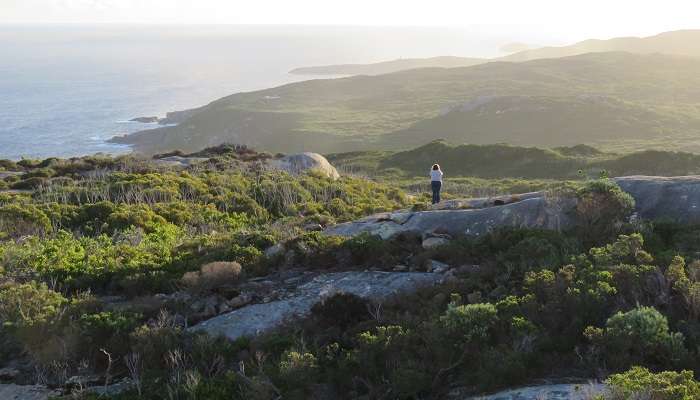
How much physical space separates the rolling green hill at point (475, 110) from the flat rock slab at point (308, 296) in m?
69.6

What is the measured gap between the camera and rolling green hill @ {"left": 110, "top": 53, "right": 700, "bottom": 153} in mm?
91438

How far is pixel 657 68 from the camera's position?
489 feet

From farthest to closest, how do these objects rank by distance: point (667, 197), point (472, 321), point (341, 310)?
point (667, 197)
point (341, 310)
point (472, 321)

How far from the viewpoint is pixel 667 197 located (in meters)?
12.9

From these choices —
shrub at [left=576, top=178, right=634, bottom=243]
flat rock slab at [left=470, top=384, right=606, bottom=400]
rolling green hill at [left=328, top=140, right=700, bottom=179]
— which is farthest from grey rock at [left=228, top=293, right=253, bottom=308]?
rolling green hill at [left=328, top=140, right=700, bottom=179]

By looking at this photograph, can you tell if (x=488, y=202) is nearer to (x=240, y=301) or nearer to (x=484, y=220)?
(x=484, y=220)

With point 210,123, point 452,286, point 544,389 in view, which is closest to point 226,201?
point 452,286

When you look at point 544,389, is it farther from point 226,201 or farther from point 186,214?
point 226,201

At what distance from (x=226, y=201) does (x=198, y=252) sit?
385 inches

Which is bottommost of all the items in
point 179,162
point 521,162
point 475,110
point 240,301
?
point 521,162

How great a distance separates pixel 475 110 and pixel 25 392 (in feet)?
353

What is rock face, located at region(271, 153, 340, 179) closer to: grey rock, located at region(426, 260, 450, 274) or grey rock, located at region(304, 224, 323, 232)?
grey rock, located at region(304, 224, 323, 232)

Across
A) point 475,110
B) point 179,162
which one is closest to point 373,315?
point 179,162

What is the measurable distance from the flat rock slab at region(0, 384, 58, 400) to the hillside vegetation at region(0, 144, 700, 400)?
6.3 inches
